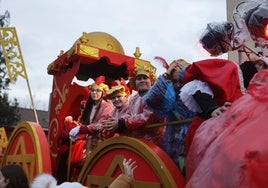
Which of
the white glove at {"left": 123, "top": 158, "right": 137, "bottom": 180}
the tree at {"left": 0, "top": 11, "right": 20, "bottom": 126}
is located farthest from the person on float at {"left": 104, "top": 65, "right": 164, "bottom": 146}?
the tree at {"left": 0, "top": 11, "right": 20, "bottom": 126}

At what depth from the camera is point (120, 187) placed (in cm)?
230

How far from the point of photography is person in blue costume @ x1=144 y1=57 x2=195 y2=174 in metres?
2.66

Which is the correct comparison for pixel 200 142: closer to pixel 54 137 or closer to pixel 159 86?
pixel 159 86

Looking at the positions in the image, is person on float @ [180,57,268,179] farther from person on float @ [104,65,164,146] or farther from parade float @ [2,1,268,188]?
person on float @ [104,65,164,146]

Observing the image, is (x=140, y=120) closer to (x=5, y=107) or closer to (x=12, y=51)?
(x=12, y=51)

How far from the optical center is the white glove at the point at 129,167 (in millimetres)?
2480

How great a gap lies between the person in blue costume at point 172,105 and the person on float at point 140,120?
0.16 metres

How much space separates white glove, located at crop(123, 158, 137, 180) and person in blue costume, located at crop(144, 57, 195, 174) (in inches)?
11.5

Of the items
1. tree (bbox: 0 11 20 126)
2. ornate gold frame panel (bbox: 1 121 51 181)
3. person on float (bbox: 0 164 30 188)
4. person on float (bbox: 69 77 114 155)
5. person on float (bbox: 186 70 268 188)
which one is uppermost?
person on float (bbox: 186 70 268 188)

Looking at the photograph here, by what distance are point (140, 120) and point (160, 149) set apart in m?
0.37

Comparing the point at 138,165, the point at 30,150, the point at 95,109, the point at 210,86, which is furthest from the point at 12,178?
the point at 95,109

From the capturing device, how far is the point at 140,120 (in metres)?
2.94

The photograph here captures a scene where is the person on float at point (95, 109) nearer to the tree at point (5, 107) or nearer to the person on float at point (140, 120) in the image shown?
the person on float at point (140, 120)

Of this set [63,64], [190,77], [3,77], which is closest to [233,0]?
[63,64]
